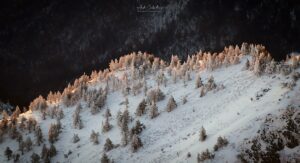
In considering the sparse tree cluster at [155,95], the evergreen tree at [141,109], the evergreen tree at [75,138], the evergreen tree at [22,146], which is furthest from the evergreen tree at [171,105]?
the evergreen tree at [22,146]

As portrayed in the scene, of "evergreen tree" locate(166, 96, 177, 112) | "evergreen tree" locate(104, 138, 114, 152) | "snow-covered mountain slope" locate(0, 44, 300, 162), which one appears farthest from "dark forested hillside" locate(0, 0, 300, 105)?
"evergreen tree" locate(104, 138, 114, 152)

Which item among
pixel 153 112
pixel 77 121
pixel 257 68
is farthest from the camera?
pixel 77 121

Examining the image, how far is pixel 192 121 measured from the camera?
164 feet

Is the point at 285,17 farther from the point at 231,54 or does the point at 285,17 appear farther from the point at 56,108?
the point at 56,108

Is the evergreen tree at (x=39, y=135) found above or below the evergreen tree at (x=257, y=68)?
below

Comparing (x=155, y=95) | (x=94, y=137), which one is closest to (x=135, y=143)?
(x=94, y=137)

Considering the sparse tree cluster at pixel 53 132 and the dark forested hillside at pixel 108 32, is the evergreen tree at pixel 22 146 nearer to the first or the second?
the sparse tree cluster at pixel 53 132

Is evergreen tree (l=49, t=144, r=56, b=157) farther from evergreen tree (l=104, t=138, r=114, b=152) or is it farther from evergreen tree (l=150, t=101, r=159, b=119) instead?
evergreen tree (l=150, t=101, r=159, b=119)

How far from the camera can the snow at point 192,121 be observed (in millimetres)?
42250

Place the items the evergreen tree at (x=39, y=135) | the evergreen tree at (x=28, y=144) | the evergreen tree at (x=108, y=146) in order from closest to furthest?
the evergreen tree at (x=108, y=146) → the evergreen tree at (x=28, y=144) → the evergreen tree at (x=39, y=135)

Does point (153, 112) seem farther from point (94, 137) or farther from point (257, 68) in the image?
point (257, 68)

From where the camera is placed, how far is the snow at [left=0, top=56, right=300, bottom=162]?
4225 cm

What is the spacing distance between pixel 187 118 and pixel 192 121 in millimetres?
1285

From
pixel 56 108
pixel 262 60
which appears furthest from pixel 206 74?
pixel 56 108
